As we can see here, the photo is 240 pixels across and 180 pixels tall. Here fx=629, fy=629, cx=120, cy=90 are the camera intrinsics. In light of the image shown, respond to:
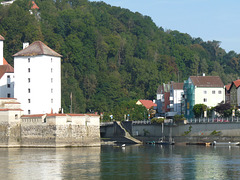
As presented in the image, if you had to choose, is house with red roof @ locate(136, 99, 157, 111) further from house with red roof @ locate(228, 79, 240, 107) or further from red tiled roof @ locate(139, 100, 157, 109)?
house with red roof @ locate(228, 79, 240, 107)

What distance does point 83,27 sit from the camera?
168 meters

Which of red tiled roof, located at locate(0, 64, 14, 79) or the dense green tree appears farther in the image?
red tiled roof, located at locate(0, 64, 14, 79)

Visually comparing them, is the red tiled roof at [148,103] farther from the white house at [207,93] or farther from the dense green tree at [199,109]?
the dense green tree at [199,109]

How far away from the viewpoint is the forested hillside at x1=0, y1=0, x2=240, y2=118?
5925 inches

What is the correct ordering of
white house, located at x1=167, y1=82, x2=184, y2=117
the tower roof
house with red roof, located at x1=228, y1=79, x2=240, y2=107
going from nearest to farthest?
the tower roof < house with red roof, located at x1=228, y1=79, x2=240, y2=107 < white house, located at x1=167, y1=82, x2=184, y2=117

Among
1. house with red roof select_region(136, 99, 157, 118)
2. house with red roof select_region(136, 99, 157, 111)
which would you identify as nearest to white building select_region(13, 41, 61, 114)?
house with red roof select_region(136, 99, 157, 118)

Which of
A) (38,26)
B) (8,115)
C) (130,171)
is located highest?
(38,26)

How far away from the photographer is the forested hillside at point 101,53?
150 meters

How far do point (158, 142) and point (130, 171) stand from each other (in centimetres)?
3976

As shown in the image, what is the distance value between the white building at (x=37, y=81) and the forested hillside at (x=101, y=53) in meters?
29.3

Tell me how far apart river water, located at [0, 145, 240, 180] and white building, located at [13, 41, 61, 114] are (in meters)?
15.7

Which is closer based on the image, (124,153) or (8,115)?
(124,153)

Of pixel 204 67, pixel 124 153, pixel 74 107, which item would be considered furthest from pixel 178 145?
pixel 204 67

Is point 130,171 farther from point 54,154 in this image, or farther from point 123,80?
point 123,80
